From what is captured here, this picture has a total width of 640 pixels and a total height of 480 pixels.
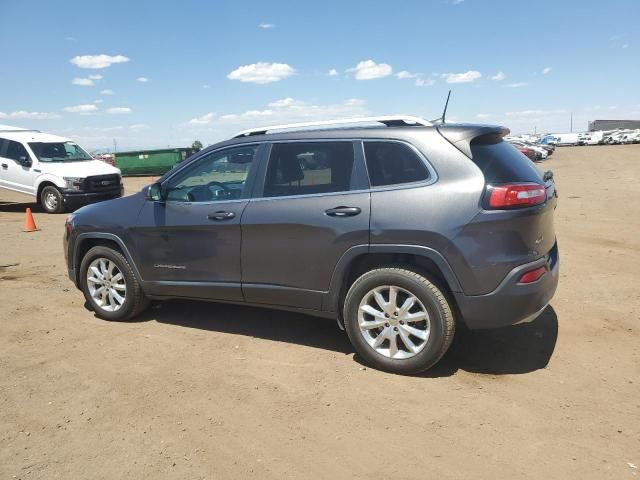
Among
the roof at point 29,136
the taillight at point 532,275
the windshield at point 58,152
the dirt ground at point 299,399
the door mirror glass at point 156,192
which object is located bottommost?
the dirt ground at point 299,399

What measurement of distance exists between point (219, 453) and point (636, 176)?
20.9m

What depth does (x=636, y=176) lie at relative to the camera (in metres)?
19.3

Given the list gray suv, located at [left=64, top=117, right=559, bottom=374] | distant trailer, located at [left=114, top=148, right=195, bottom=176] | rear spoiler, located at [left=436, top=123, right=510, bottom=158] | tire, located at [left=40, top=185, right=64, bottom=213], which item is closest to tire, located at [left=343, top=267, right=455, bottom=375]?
gray suv, located at [left=64, top=117, right=559, bottom=374]

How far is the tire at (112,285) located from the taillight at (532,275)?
3.40m

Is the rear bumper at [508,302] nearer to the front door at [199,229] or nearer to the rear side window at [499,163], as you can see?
the rear side window at [499,163]

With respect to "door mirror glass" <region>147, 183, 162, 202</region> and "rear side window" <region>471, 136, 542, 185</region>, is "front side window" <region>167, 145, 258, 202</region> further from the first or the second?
"rear side window" <region>471, 136, 542, 185</region>

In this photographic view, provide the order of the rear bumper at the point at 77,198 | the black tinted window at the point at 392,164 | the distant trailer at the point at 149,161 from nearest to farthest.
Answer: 1. the black tinted window at the point at 392,164
2. the rear bumper at the point at 77,198
3. the distant trailer at the point at 149,161

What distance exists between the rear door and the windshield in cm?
1174

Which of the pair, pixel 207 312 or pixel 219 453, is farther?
pixel 207 312

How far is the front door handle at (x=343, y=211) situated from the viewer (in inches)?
148

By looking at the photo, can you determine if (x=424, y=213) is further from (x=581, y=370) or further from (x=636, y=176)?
(x=636, y=176)

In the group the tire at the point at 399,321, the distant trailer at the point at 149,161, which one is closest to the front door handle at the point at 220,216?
the tire at the point at 399,321

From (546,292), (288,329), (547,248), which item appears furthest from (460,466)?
(288,329)

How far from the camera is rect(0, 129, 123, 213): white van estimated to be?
13172 millimetres
